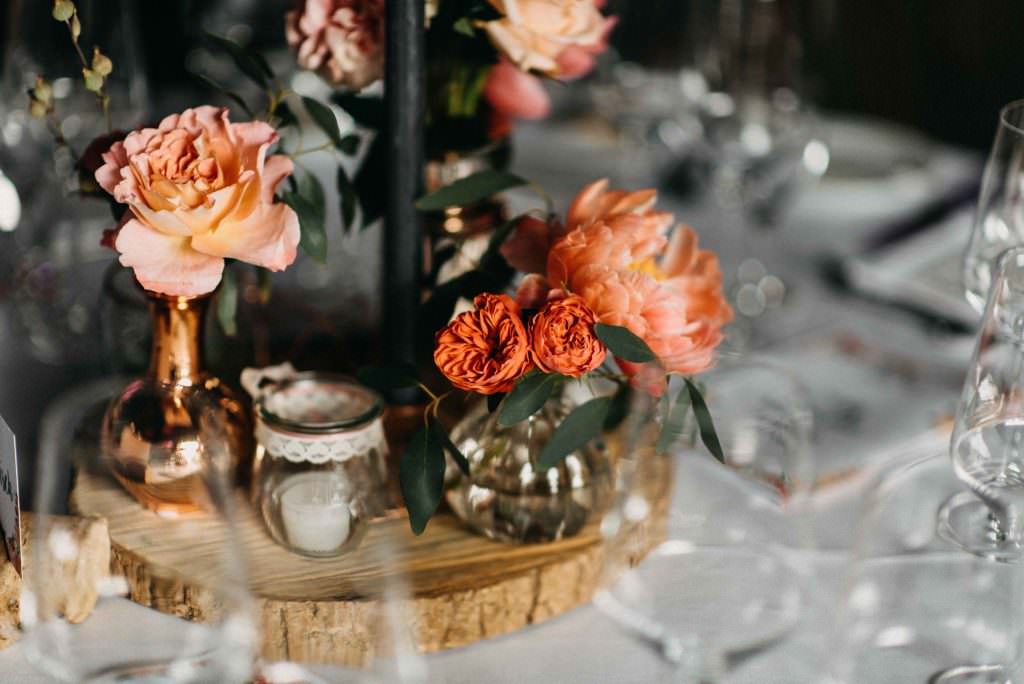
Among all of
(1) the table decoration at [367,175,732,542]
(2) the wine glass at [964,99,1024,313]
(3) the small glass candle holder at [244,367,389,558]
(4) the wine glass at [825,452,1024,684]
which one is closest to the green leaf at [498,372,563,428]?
(1) the table decoration at [367,175,732,542]

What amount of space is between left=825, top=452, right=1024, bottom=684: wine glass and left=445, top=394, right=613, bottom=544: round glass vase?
0.18 metres

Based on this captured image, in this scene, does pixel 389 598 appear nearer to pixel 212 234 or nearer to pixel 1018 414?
pixel 212 234

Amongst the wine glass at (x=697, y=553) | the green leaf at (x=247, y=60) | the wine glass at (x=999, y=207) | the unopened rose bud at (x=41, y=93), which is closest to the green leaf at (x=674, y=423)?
the wine glass at (x=697, y=553)

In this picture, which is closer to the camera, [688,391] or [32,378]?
[688,391]

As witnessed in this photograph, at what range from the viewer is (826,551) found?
86 centimetres

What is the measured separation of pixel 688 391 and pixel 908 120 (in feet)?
6.38

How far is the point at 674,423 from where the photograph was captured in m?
0.69

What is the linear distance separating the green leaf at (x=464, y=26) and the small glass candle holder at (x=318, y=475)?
0.26 metres

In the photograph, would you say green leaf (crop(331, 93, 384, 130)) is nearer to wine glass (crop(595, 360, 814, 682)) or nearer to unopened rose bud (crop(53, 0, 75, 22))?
unopened rose bud (crop(53, 0, 75, 22))

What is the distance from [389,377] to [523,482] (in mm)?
114

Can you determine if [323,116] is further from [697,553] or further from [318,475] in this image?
[697,553]

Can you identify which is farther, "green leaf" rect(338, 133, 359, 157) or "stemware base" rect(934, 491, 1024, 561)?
"green leaf" rect(338, 133, 359, 157)

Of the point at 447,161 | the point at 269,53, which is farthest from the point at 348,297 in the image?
the point at 269,53

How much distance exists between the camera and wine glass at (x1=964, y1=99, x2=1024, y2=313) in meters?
0.79
